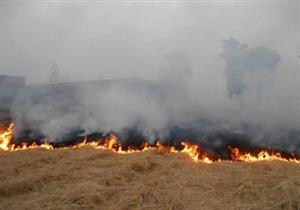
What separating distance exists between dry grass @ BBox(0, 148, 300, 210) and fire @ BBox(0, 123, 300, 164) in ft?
2.42

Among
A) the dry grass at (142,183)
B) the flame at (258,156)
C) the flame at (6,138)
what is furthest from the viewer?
the flame at (6,138)

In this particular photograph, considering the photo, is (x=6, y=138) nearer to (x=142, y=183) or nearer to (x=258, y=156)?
(x=142, y=183)

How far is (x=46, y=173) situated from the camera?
7.83 metres

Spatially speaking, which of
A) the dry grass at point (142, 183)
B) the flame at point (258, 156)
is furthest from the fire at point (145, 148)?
the dry grass at point (142, 183)

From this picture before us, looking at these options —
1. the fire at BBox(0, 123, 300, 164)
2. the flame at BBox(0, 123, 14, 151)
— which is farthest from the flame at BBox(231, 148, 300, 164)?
the flame at BBox(0, 123, 14, 151)

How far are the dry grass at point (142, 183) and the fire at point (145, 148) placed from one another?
2.42 feet

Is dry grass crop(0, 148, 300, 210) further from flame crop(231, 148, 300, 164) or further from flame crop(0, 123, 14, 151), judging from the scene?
flame crop(0, 123, 14, 151)

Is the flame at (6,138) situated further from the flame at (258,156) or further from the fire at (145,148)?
the flame at (258,156)

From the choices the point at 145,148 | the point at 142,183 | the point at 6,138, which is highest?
the point at 145,148

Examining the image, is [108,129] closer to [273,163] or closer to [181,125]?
[181,125]

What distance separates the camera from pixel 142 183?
734 cm

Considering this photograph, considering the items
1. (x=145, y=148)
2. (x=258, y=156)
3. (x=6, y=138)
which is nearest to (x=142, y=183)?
(x=145, y=148)

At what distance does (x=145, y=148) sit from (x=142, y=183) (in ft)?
12.3

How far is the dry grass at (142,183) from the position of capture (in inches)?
250
